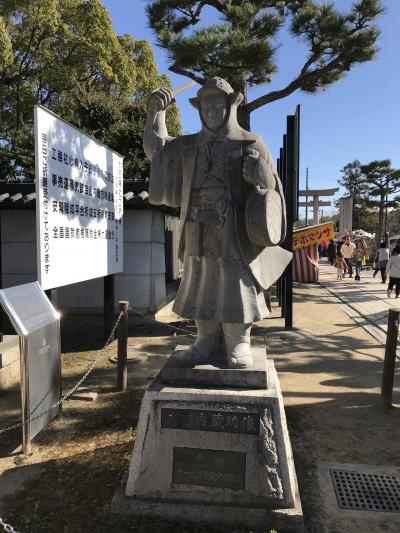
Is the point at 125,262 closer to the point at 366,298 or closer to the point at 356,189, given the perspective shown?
the point at 366,298

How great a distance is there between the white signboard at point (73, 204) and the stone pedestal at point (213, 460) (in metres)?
2.59

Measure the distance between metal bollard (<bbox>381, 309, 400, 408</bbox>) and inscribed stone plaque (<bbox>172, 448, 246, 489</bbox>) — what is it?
2691 mm

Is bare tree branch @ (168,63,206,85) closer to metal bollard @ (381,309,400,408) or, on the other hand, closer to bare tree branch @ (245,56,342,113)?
bare tree branch @ (245,56,342,113)

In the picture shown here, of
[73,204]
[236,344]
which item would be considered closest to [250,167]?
[236,344]

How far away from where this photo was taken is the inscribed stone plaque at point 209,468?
8.68 feet

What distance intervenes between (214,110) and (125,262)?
613cm

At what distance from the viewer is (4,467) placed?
3336 millimetres

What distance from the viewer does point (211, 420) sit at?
267 centimetres

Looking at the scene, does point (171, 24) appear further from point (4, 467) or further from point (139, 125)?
point (4, 467)

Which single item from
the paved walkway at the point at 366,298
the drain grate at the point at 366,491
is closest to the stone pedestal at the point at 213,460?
the drain grate at the point at 366,491

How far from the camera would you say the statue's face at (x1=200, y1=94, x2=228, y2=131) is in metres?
2.87

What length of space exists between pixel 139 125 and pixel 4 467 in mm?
14382

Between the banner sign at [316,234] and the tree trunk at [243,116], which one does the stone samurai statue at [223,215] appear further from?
the banner sign at [316,234]

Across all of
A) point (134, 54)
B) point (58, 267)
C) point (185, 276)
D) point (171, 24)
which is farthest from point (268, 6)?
point (134, 54)
